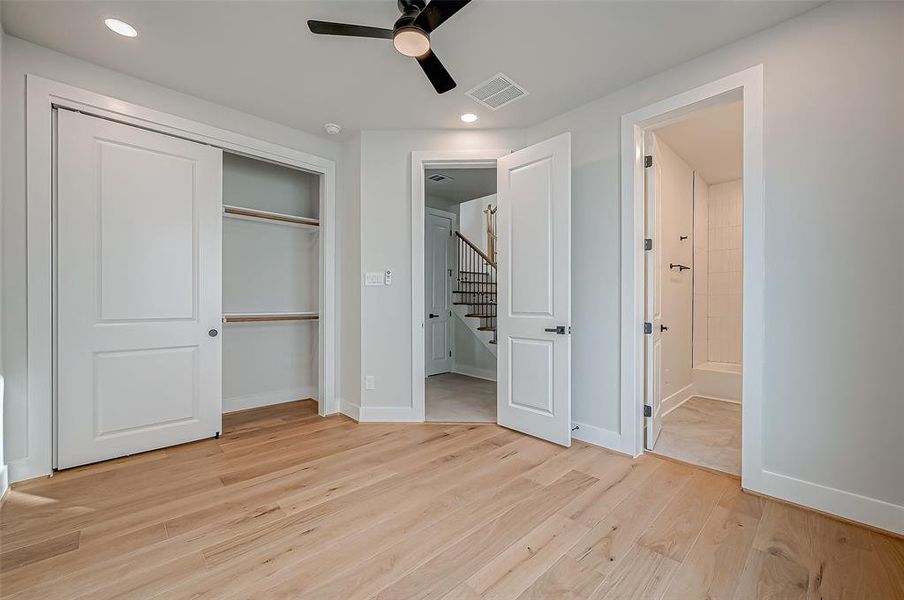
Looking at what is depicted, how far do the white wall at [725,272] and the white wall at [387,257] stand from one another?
3.90 metres

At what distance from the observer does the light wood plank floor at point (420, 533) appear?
155 cm

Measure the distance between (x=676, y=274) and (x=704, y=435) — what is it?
166 cm

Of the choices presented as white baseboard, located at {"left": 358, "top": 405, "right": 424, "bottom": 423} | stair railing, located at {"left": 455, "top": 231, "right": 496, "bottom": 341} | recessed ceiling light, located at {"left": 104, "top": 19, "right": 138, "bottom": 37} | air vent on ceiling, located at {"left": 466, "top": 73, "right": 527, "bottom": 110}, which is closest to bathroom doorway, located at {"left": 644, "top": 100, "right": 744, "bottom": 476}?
air vent on ceiling, located at {"left": 466, "top": 73, "right": 527, "bottom": 110}

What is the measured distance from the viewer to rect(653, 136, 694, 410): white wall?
3775mm

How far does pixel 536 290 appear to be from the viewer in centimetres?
317

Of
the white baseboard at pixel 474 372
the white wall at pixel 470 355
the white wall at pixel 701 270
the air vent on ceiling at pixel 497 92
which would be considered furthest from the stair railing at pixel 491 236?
the air vent on ceiling at pixel 497 92

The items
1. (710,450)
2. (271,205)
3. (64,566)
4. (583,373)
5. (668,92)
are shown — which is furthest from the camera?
(271,205)

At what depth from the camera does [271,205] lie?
165 inches

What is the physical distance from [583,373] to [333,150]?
3.08 m

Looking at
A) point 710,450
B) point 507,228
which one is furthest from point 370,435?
point 710,450

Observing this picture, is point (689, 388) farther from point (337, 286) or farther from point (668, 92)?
point (337, 286)

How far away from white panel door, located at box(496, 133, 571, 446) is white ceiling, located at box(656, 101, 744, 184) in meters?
1.04

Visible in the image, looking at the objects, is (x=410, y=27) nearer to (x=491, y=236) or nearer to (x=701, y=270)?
(x=701, y=270)

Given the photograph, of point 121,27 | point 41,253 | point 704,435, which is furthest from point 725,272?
point 41,253
